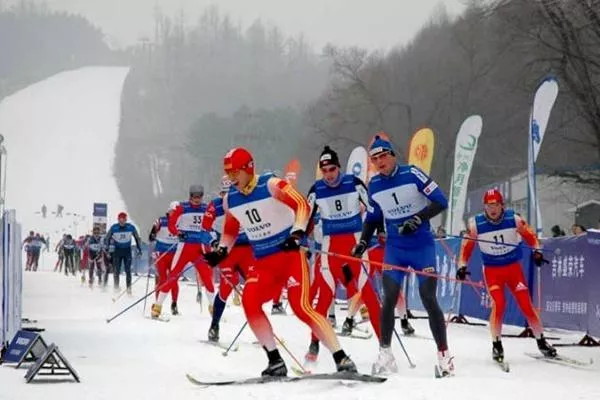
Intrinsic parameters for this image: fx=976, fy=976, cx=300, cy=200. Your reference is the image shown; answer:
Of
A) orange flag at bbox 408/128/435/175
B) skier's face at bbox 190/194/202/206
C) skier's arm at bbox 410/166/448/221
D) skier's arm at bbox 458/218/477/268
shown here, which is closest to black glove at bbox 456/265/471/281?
skier's arm at bbox 458/218/477/268

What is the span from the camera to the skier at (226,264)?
39.4 feet

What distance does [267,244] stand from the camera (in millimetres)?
8219

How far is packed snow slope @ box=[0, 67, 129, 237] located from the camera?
254 ft

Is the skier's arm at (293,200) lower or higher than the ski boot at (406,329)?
higher

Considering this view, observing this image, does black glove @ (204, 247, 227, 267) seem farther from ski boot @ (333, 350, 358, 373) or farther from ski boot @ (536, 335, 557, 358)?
ski boot @ (536, 335, 557, 358)

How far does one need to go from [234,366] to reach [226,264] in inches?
121

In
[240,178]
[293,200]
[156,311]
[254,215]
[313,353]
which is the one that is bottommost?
[156,311]

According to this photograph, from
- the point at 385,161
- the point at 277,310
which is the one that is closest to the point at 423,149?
the point at 277,310

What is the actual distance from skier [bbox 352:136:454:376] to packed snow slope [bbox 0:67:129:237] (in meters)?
62.5

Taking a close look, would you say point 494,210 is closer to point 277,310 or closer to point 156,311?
point 156,311

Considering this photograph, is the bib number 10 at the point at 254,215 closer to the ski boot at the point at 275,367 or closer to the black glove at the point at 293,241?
the black glove at the point at 293,241

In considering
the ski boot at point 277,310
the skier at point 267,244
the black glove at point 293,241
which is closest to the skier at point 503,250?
the skier at point 267,244

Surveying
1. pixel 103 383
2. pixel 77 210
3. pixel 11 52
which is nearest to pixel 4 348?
pixel 103 383

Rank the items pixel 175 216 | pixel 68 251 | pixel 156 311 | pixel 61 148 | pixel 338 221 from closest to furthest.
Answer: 1. pixel 338 221
2. pixel 156 311
3. pixel 175 216
4. pixel 68 251
5. pixel 61 148
